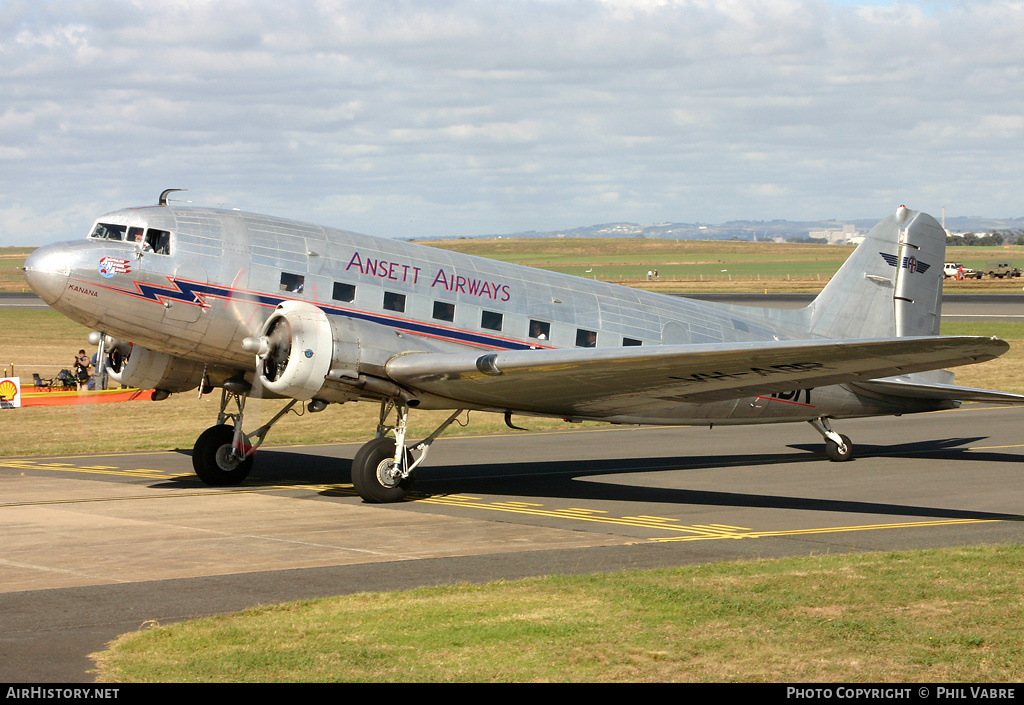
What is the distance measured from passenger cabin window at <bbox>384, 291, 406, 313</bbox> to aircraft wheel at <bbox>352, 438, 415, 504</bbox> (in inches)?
90.3

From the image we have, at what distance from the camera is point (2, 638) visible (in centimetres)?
930

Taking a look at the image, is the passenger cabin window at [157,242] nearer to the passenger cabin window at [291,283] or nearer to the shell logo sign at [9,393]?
the passenger cabin window at [291,283]

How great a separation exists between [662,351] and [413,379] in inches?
171

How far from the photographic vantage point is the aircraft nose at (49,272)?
648 inches

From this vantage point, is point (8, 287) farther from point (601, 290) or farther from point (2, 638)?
point (2, 638)

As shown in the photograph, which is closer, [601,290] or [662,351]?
[662,351]

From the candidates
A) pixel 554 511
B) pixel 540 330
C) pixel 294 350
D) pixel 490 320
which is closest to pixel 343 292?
pixel 294 350

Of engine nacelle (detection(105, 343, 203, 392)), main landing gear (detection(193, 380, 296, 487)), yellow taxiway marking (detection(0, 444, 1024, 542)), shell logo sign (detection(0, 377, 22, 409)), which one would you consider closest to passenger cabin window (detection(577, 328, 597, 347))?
yellow taxiway marking (detection(0, 444, 1024, 542))

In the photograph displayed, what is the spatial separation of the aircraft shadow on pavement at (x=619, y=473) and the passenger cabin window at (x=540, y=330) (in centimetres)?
291

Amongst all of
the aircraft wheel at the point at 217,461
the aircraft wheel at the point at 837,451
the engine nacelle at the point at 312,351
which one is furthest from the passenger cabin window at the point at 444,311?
the aircraft wheel at the point at 837,451

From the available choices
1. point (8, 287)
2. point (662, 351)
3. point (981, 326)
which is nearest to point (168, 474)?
point (662, 351)

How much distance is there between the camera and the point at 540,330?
1952 cm

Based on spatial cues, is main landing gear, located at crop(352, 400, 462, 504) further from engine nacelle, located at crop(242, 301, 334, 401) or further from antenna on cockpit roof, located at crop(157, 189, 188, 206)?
antenna on cockpit roof, located at crop(157, 189, 188, 206)

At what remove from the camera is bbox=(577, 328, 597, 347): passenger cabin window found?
19.9 meters
